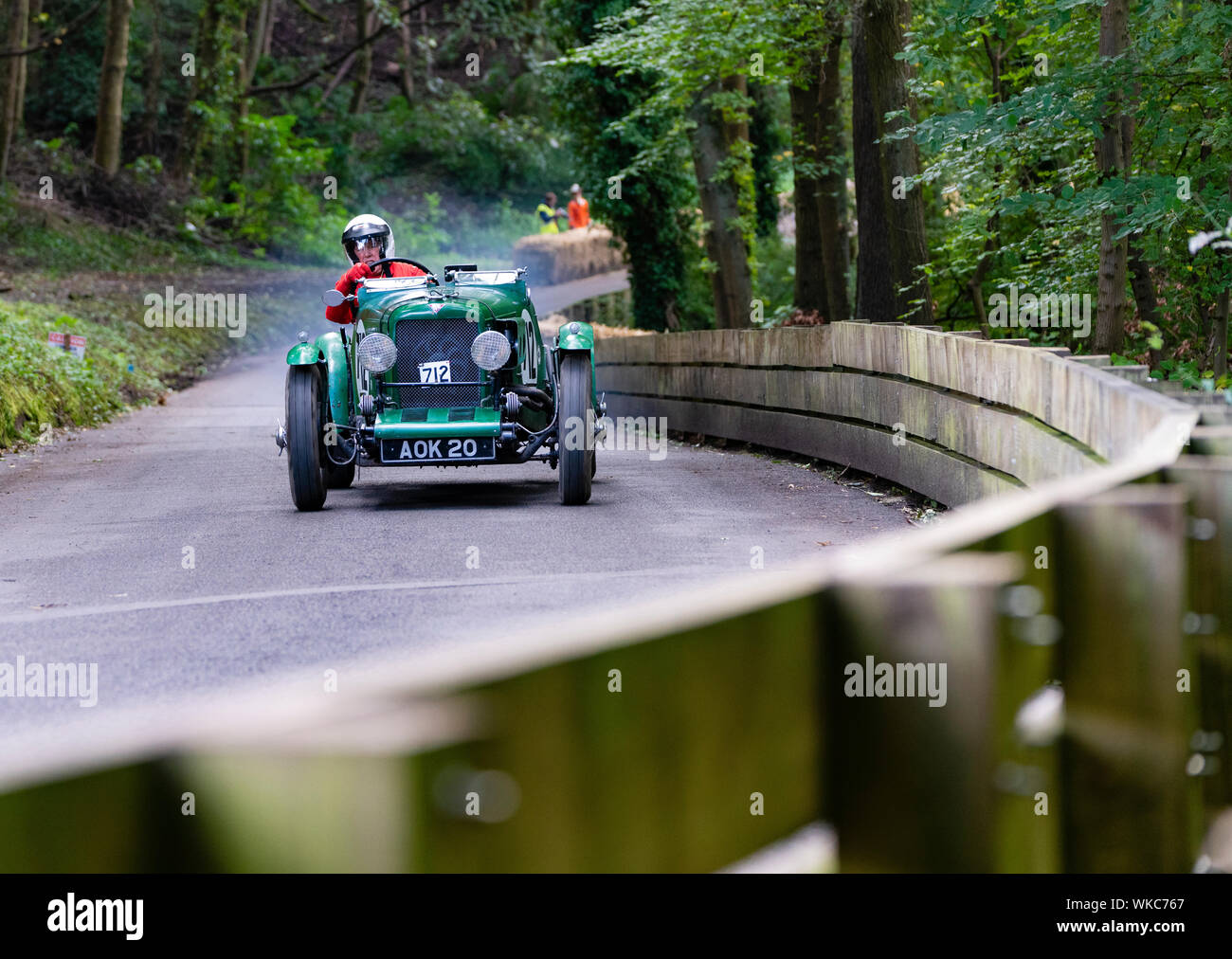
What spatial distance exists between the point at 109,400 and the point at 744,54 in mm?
9233

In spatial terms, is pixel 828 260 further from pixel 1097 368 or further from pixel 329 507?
pixel 1097 368

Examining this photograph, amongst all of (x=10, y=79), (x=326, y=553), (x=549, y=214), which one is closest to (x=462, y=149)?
(x=549, y=214)

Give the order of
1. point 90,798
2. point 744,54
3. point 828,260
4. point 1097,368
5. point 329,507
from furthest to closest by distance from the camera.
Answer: point 828,260
point 744,54
point 329,507
point 1097,368
point 90,798

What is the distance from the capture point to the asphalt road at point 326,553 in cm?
659

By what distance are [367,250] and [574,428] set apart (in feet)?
8.73

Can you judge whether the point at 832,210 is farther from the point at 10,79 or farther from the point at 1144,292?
the point at 10,79

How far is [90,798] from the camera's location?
58.9 inches

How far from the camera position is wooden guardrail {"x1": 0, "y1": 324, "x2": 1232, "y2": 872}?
154cm

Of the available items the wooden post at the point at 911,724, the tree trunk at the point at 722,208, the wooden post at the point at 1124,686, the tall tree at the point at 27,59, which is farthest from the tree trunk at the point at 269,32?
the wooden post at the point at 911,724

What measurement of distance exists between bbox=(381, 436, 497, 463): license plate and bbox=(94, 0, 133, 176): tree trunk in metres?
29.0

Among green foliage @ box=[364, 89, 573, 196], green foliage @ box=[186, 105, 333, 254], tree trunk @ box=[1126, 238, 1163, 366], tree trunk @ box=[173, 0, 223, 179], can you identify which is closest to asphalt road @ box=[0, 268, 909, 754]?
tree trunk @ box=[1126, 238, 1163, 366]

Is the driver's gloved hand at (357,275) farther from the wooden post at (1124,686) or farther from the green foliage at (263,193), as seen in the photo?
the green foliage at (263,193)

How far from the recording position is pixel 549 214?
54250 millimetres
